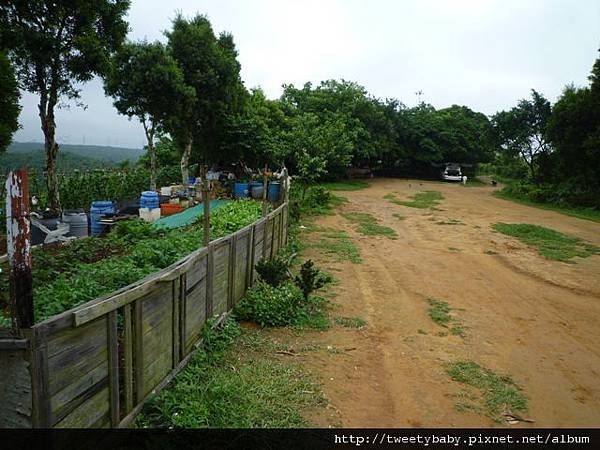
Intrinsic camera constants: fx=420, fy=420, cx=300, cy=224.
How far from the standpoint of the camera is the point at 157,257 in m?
5.39

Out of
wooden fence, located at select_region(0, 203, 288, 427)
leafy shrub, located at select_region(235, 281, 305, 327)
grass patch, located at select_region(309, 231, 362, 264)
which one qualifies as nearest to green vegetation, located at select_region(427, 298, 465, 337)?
leafy shrub, located at select_region(235, 281, 305, 327)

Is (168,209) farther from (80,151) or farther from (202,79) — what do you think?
(80,151)

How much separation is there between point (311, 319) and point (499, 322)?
3009mm

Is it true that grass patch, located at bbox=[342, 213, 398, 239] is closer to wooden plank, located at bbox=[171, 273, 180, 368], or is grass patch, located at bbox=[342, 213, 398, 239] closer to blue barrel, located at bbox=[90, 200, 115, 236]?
blue barrel, located at bbox=[90, 200, 115, 236]

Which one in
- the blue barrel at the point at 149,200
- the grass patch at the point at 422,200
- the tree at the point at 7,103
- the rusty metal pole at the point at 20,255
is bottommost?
the grass patch at the point at 422,200

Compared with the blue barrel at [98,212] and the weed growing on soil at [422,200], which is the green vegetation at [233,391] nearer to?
the blue barrel at [98,212]

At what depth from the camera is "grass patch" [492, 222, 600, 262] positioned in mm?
11383

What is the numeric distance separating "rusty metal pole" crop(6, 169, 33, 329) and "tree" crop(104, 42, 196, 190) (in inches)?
453

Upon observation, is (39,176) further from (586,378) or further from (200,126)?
(586,378)

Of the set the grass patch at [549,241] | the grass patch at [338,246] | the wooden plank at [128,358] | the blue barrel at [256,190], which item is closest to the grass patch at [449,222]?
the grass patch at [549,241]

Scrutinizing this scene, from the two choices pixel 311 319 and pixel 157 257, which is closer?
pixel 157 257

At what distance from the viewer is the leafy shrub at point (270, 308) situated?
616 centimetres

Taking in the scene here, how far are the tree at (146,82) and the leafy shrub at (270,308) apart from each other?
8.91m

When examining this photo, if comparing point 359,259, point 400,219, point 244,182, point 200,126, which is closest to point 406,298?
point 359,259
